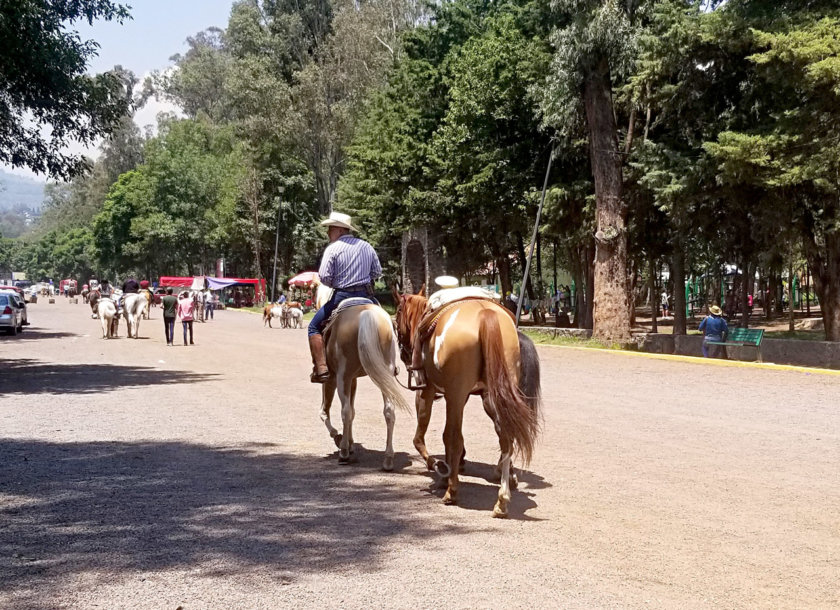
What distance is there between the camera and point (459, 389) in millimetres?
7875

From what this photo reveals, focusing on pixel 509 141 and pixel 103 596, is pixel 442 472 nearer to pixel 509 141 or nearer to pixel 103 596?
pixel 103 596

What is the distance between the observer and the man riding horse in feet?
32.6

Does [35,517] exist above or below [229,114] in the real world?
below

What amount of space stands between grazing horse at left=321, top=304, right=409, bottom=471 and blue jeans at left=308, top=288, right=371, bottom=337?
157 millimetres

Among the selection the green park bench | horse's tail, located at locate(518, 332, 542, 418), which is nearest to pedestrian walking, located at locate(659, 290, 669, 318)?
the green park bench

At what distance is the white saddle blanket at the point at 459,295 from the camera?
325 inches

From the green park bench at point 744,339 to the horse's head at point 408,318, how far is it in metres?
16.0

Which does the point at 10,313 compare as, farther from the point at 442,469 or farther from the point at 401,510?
the point at 401,510

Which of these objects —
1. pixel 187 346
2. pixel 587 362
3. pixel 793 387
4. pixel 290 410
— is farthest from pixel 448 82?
pixel 290 410

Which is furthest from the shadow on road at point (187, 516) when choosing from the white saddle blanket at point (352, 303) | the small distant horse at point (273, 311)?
the small distant horse at point (273, 311)

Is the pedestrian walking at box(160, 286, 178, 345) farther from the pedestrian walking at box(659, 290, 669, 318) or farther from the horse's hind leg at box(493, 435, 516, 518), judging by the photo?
the pedestrian walking at box(659, 290, 669, 318)

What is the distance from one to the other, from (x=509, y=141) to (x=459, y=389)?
1160 inches

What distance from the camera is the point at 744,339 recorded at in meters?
24.1

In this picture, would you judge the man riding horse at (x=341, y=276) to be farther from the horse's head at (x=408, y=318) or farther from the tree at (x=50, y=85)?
the tree at (x=50, y=85)
